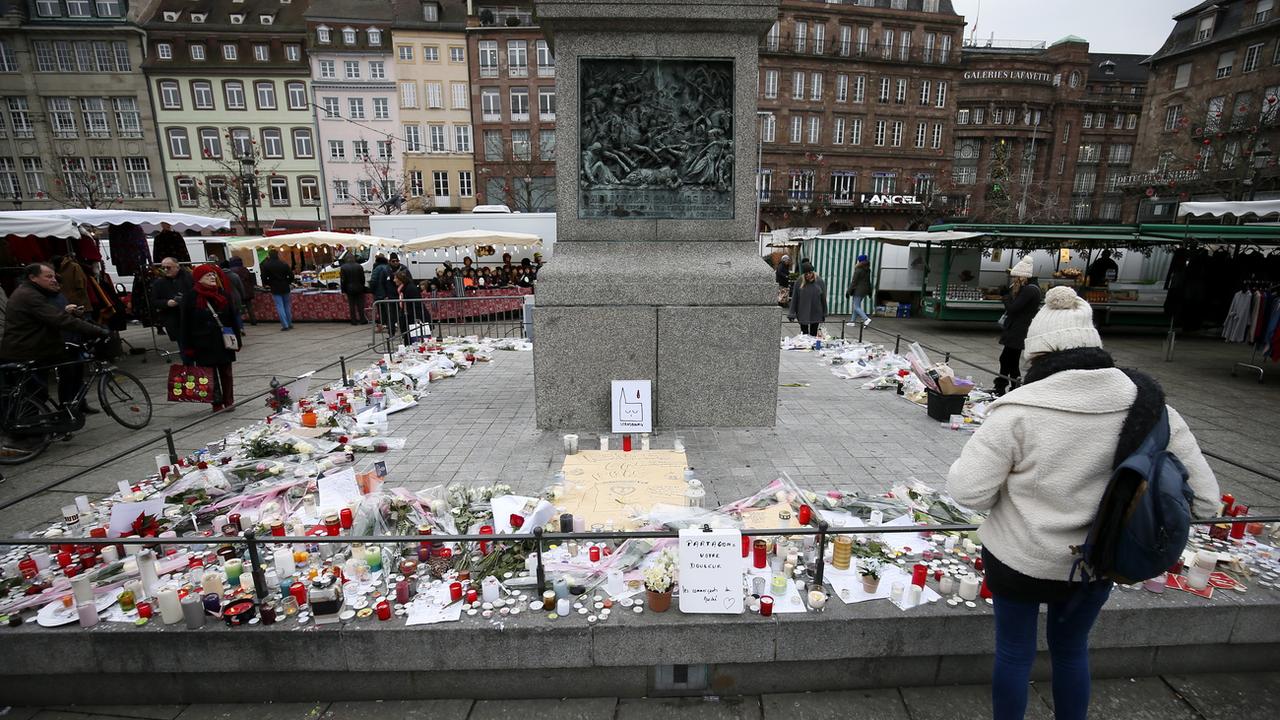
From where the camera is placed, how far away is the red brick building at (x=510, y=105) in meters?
40.8

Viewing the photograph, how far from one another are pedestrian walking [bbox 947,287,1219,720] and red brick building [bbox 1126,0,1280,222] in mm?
34253

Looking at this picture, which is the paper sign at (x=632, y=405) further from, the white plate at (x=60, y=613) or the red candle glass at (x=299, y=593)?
the white plate at (x=60, y=613)

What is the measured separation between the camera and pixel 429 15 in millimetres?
41219

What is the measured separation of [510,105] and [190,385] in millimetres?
39838

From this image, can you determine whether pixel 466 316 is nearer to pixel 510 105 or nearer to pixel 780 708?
pixel 780 708

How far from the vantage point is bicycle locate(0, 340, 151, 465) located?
6392 millimetres

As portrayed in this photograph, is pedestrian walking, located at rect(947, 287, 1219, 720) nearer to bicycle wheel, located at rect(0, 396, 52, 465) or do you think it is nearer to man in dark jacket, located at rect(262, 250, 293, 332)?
bicycle wheel, located at rect(0, 396, 52, 465)

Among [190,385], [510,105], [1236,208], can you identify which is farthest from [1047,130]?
[190,385]

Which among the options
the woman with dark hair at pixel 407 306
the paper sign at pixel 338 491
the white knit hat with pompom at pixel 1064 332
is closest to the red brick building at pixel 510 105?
the woman with dark hair at pixel 407 306

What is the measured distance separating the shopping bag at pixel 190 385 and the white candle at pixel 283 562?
4.85m

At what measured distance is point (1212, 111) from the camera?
34.5 metres

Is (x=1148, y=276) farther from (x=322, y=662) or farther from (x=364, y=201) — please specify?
(x=364, y=201)

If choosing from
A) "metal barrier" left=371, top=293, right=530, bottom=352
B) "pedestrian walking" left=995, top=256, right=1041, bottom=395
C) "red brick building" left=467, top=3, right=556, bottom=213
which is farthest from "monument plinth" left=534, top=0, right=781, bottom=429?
"red brick building" left=467, top=3, right=556, bottom=213

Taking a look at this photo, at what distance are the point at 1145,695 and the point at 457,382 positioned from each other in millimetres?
7885
